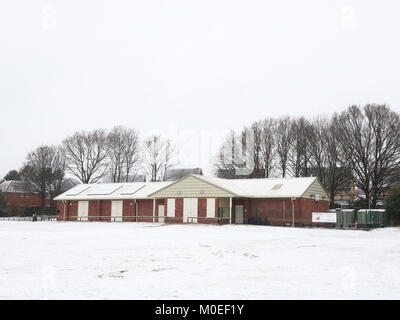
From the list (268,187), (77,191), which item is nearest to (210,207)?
(268,187)

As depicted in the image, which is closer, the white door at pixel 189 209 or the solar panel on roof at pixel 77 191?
the white door at pixel 189 209

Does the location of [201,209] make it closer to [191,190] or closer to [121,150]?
[191,190]

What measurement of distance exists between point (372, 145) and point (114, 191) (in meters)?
29.3

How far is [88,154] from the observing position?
239 feet

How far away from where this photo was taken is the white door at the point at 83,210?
182 ft

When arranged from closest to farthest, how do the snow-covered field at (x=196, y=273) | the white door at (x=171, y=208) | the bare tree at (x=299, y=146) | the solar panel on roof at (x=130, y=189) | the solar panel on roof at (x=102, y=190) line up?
the snow-covered field at (x=196, y=273)
the white door at (x=171, y=208)
the solar panel on roof at (x=130, y=189)
the solar panel on roof at (x=102, y=190)
the bare tree at (x=299, y=146)

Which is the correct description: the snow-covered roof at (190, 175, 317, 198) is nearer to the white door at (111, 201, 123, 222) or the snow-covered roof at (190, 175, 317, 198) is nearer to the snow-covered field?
the white door at (111, 201, 123, 222)

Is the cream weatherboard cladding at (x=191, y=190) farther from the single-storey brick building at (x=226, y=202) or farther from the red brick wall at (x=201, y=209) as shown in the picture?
the red brick wall at (x=201, y=209)

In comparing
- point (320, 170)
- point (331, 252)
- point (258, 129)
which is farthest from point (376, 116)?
point (331, 252)

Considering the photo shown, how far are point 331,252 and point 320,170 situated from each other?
40956 millimetres

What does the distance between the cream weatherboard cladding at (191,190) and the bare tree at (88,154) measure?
88.6ft

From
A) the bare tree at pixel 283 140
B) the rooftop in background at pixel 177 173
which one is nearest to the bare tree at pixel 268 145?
the bare tree at pixel 283 140

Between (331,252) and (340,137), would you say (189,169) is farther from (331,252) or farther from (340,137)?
(331,252)

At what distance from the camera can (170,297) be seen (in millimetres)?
9703
